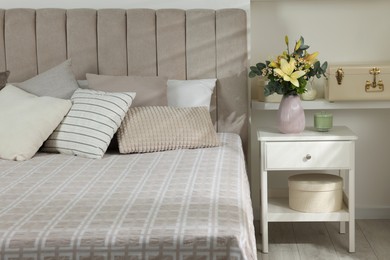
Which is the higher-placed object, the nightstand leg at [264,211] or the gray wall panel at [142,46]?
the gray wall panel at [142,46]

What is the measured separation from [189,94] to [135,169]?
0.85m

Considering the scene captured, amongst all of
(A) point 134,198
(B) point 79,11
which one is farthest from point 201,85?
(A) point 134,198

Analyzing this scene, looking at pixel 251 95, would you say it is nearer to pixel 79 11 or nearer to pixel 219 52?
pixel 219 52

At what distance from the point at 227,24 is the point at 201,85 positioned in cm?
34

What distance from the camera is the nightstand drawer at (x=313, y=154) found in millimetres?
3402

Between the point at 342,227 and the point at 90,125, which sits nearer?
the point at 90,125

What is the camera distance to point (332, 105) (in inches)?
147

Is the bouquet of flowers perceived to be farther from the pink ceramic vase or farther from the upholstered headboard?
the upholstered headboard

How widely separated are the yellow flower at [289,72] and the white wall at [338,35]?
1.62ft

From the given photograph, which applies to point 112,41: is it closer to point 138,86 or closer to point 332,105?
point 138,86

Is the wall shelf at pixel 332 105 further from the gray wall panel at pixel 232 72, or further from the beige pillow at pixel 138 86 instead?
the beige pillow at pixel 138 86

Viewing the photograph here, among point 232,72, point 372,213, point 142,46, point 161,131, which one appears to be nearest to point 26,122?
point 161,131

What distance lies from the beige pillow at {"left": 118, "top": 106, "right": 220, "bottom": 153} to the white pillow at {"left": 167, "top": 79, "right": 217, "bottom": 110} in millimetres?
248

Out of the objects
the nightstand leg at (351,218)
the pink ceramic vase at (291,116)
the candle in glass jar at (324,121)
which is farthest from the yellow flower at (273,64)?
the nightstand leg at (351,218)
